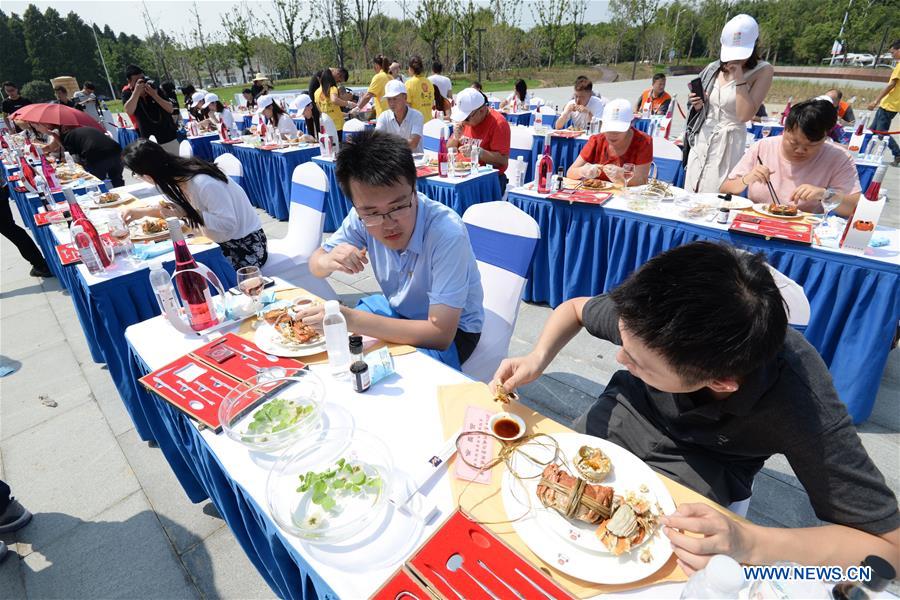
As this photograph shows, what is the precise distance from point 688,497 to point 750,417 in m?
0.25

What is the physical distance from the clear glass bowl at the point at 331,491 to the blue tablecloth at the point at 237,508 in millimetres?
56

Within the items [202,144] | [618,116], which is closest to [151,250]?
[618,116]

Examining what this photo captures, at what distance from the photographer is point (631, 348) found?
98 centimetres

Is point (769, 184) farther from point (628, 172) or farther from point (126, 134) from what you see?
point (126, 134)

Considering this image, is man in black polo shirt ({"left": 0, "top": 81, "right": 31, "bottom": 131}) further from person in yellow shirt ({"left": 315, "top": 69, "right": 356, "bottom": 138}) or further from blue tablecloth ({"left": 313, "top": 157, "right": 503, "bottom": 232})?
blue tablecloth ({"left": 313, "top": 157, "right": 503, "bottom": 232})

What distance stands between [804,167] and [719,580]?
3359 millimetres

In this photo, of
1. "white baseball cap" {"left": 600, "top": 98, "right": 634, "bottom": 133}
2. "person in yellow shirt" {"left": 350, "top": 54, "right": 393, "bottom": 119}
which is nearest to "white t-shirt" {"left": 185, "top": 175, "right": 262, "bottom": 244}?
"white baseball cap" {"left": 600, "top": 98, "right": 634, "bottom": 133}

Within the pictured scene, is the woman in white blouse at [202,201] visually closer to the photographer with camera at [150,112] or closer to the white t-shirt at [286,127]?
the white t-shirt at [286,127]

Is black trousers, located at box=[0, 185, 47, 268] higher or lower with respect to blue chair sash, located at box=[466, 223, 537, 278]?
lower

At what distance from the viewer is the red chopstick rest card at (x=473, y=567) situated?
2.71 feet

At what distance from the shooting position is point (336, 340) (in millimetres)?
1488

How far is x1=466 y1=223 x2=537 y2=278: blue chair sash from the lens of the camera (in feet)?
6.96

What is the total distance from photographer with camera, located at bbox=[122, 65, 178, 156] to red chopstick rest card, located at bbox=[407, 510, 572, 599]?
26.2 feet

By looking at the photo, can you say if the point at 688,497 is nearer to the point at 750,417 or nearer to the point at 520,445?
the point at 750,417
